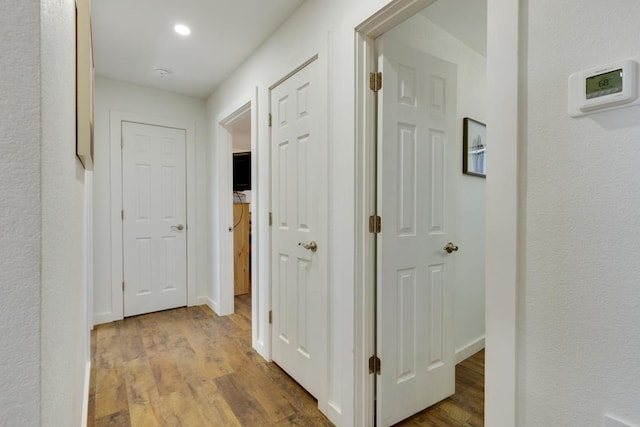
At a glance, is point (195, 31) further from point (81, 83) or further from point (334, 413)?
point (334, 413)

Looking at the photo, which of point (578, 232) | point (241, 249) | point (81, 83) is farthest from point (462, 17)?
point (241, 249)

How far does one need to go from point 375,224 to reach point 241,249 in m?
2.95

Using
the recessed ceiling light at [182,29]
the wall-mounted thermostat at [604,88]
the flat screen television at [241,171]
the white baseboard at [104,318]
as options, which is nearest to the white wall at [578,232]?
the wall-mounted thermostat at [604,88]

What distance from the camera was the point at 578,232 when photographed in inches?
32.2

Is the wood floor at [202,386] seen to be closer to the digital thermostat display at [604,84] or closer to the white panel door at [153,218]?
the white panel door at [153,218]

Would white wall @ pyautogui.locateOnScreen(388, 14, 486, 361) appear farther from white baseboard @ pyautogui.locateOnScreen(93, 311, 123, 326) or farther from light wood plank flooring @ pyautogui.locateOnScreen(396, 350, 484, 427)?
white baseboard @ pyautogui.locateOnScreen(93, 311, 123, 326)

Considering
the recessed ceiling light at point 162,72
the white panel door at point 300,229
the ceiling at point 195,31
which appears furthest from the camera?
the recessed ceiling light at point 162,72

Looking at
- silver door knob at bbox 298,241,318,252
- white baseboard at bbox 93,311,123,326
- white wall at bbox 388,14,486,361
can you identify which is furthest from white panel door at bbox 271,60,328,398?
white baseboard at bbox 93,311,123,326

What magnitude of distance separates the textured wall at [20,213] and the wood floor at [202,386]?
5.09ft

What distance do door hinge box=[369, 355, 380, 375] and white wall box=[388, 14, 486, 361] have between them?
94 centimetres

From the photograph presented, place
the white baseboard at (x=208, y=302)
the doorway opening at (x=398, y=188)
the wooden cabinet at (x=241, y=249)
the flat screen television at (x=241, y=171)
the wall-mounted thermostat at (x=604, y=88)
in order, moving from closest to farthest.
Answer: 1. the wall-mounted thermostat at (x=604, y=88)
2. the doorway opening at (x=398, y=188)
3. the white baseboard at (x=208, y=302)
4. the wooden cabinet at (x=241, y=249)
5. the flat screen television at (x=241, y=171)

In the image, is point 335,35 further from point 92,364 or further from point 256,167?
point 92,364

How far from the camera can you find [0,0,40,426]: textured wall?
1.28ft

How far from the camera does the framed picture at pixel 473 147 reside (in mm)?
2215
